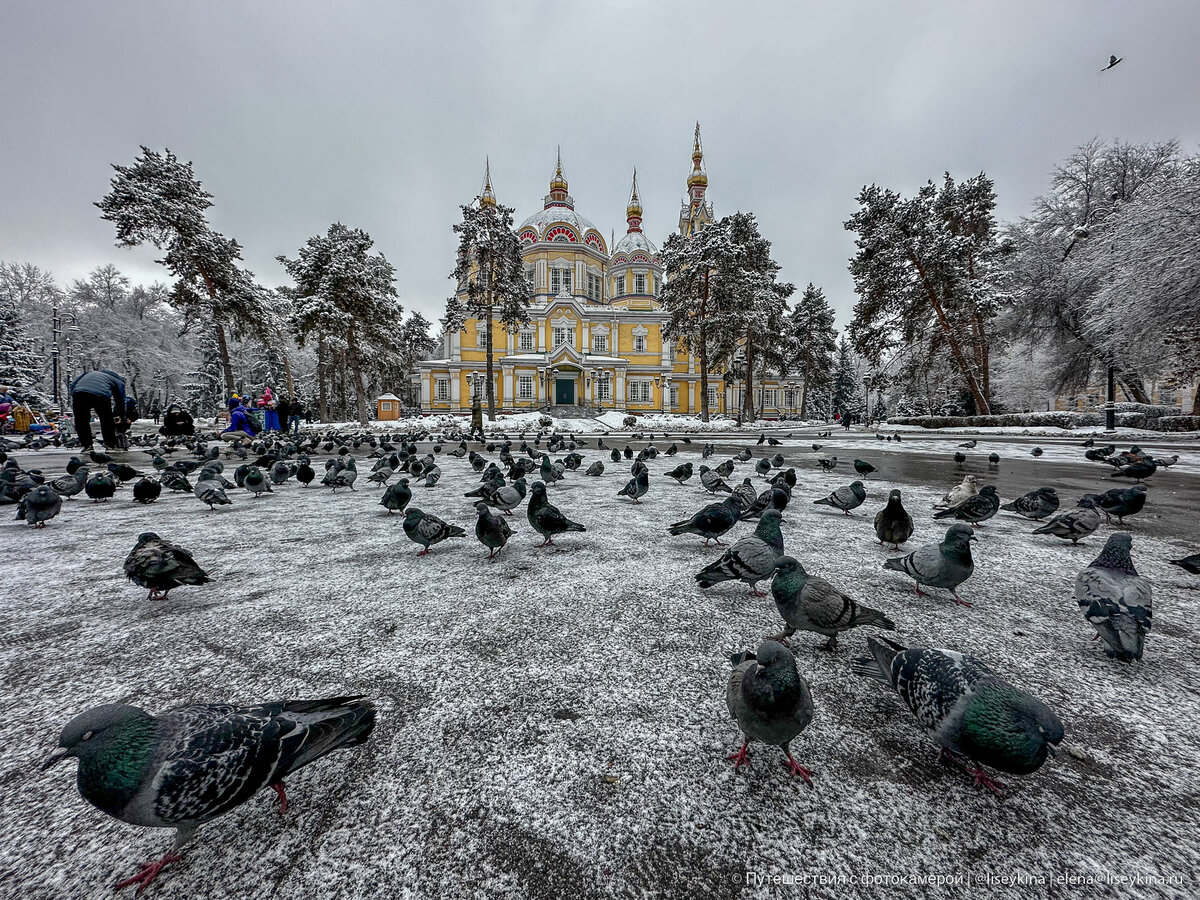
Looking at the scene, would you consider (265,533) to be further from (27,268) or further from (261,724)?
(27,268)

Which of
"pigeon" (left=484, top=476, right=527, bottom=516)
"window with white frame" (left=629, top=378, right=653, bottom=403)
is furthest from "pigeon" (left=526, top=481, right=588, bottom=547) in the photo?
"window with white frame" (left=629, top=378, right=653, bottom=403)

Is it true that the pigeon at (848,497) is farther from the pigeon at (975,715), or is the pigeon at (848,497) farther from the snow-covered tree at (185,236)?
the snow-covered tree at (185,236)

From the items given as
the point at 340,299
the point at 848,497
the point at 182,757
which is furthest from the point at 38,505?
the point at 340,299

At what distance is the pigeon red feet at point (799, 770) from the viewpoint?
1831 millimetres

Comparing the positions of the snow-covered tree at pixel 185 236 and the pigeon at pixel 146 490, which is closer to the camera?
the pigeon at pixel 146 490

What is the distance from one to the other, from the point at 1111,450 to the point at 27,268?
86.1 meters

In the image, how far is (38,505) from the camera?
5.41 metres

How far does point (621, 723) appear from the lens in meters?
2.13

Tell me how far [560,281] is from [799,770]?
2130 inches

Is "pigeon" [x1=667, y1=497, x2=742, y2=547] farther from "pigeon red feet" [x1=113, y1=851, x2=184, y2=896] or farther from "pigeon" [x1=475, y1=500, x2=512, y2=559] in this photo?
"pigeon red feet" [x1=113, y1=851, x2=184, y2=896]

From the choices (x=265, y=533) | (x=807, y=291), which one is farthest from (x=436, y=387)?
(x=265, y=533)

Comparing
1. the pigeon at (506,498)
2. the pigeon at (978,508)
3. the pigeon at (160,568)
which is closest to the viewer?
the pigeon at (160,568)

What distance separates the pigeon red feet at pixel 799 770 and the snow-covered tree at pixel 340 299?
35.1 metres

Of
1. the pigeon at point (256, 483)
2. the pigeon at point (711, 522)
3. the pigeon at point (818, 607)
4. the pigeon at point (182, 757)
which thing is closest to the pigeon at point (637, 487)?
the pigeon at point (711, 522)
